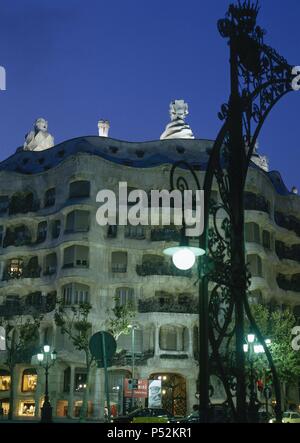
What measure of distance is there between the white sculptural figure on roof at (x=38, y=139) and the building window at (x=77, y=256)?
61.4 ft

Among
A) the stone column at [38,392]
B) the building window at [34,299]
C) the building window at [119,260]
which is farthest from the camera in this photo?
the building window at [34,299]

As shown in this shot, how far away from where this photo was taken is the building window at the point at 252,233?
58.7 meters

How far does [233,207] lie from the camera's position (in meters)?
9.98

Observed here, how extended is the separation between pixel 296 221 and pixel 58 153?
25727 mm

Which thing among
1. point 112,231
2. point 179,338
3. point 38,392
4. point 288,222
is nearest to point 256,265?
point 288,222

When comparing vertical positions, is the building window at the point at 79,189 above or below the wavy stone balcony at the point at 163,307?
above

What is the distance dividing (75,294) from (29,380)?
955cm

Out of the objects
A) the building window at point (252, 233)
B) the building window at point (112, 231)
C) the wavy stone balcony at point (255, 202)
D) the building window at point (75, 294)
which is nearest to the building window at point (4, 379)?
the building window at point (75, 294)

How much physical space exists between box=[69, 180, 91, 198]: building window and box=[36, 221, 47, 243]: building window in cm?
417

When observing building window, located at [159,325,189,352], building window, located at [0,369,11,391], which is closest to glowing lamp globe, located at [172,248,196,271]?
building window, located at [159,325,189,352]

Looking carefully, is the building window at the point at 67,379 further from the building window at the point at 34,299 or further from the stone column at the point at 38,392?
the building window at the point at 34,299

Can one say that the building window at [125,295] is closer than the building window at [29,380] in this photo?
Yes

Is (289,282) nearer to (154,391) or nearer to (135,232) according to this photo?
(135,232)

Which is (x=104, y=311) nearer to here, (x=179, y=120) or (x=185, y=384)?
(x=185, y=384)
